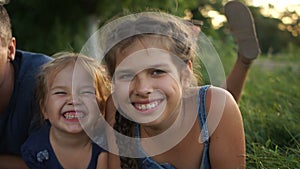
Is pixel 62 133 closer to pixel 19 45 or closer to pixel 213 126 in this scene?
pixel 213 126

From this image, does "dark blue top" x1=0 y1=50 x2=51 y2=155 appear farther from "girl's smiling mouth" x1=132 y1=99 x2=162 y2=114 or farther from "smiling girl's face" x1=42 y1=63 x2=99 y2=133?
"girl's smiling mouth" x1=132 y1=99 x2=162 y2=114

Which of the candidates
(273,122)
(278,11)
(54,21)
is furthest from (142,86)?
(54,21)

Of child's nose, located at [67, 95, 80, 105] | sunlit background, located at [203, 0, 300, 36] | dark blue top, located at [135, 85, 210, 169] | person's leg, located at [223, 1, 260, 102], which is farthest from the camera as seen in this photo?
sunlit background, located at [203, 0, 300, 36]

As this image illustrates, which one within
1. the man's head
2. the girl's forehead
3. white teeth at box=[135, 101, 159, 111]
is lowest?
white teeth at box=[135, 101, 159, 111]

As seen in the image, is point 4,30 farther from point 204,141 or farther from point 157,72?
point 204,141

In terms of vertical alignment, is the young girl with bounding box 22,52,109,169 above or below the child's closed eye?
below

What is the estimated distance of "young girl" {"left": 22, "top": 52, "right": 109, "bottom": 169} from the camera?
245 cm

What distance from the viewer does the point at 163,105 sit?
215cm

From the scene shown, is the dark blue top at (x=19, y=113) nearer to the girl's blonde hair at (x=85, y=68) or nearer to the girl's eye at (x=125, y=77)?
the girl's blonde hair at (x=85, y=68)

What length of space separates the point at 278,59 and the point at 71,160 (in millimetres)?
4232

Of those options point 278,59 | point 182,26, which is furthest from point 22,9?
point 182,26

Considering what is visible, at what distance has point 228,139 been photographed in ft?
7.42

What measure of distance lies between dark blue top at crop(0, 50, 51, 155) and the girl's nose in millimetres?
792

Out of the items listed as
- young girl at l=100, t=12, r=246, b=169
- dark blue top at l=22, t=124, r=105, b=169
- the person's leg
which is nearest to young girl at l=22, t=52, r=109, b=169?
dark blue top at l=22, t=124, r=105, b=169
